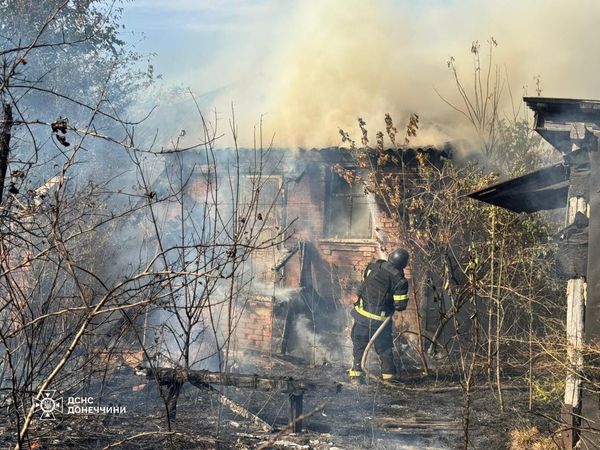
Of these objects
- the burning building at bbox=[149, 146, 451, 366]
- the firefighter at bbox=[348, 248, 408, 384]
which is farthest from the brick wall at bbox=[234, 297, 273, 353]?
the firefighter at bbox=[348, 248, 408, 384]

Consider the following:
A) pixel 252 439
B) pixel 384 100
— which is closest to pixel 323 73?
pixel 384 100

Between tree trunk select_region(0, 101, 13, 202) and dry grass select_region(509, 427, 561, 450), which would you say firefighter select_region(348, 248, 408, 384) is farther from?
tree trunk select_region(0, 101, 13, 202)

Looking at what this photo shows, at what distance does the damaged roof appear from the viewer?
725 centimetres

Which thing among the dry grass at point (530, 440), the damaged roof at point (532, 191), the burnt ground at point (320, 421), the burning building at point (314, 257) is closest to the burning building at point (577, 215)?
the damaged roof at point (532, 191)

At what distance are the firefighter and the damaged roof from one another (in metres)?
2.65

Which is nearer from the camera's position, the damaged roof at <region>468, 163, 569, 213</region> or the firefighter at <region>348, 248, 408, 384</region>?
the damaged roof at <region>468, 163, 569, 213</region>

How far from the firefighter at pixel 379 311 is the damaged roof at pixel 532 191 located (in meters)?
2.65

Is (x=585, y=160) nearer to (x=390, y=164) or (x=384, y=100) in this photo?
(x=390, y=164)

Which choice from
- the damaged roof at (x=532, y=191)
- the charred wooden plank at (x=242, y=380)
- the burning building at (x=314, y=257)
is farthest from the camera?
the burning building at (x=314, y=257)

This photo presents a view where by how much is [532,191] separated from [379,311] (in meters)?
3.52

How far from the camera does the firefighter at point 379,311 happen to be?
33.2 ft

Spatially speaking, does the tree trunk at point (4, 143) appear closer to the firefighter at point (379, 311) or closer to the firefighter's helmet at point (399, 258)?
the firefighter at point (379, 311)

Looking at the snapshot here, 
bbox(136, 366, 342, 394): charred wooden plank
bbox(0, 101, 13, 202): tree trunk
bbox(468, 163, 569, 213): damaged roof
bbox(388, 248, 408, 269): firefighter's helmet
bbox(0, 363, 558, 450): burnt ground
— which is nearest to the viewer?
bbox(0, 101, 13, 202): tree trunk

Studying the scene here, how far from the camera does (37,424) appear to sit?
22.1ft
